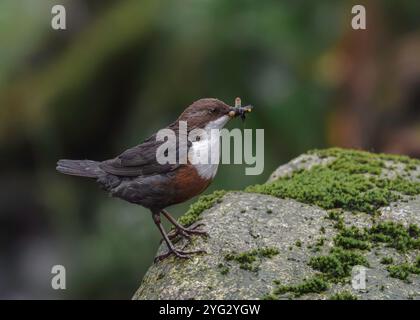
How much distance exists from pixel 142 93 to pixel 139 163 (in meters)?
4.02

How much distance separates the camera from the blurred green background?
7.27 metres

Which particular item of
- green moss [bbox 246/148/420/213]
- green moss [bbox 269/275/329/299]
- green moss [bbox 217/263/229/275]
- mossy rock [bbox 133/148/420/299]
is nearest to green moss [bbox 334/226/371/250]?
mossy rock [bbox 133/148/420/299]

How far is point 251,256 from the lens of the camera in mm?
3631

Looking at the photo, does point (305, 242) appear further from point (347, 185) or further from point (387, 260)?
point (347, 185)

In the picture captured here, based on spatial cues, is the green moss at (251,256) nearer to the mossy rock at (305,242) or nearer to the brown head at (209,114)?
the mossy rock at (305,242)

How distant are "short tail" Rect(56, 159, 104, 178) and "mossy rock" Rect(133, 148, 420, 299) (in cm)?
62

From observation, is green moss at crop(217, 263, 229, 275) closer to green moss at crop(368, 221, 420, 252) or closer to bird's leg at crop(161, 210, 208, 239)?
bird's leg at crop(161, 210, 208, 239)

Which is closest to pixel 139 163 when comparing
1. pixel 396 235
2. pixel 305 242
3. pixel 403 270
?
pixel 305 242

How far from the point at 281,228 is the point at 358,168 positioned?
111cm

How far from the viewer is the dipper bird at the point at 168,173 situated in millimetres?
4023

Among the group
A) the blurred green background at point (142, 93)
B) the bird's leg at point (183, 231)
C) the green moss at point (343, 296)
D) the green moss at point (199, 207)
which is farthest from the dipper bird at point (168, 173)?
the blurred green background at point (142, 93)

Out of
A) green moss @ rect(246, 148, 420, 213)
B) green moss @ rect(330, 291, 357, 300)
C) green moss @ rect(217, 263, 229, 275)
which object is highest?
green moss @ rect(246, 148, 420, 213)
